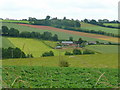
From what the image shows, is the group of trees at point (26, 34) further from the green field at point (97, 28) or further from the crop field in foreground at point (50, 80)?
the crop field in foreground at point (50, 80)

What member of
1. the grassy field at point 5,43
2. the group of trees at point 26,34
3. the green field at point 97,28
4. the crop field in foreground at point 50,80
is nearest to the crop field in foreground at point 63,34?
the group of trees at point 26,34

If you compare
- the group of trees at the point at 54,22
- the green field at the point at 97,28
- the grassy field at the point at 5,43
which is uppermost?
the group of trees at the point at 54,22

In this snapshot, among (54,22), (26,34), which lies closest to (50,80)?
(26,34)

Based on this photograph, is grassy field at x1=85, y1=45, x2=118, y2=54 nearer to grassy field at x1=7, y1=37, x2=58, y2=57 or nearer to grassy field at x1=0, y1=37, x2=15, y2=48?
grassy field at x1=7, y1=37, x2=58, y2=57

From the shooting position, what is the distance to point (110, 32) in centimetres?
5494

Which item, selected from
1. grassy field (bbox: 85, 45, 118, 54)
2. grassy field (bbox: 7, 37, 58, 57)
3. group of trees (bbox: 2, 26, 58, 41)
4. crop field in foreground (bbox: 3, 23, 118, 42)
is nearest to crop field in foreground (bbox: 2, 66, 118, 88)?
grassy field (bbox: 7, 37, 58, 57)

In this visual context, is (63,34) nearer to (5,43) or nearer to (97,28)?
(97,28)

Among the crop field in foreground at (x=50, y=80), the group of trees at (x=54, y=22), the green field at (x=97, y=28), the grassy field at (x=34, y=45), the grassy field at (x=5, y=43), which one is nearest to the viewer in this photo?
the crop field in foreground at (x=50, y=80)

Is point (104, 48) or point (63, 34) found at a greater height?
point (63, 34)

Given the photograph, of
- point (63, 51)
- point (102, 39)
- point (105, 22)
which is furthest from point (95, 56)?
point (105, 22)

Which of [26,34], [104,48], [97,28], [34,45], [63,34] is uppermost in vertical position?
[97,28]

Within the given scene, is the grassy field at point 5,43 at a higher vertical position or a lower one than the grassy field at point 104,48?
higher

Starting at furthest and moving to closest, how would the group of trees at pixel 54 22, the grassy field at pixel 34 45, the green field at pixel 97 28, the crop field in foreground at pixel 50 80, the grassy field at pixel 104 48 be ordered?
the group of trees at pixel 54 22, the green field at pixel 97 28, the grassy field at pixel 104 48, the grassy field at pixel 34 45, the crop field in foreground at pixel 50 80

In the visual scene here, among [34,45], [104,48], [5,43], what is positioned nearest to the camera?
[5,43]
